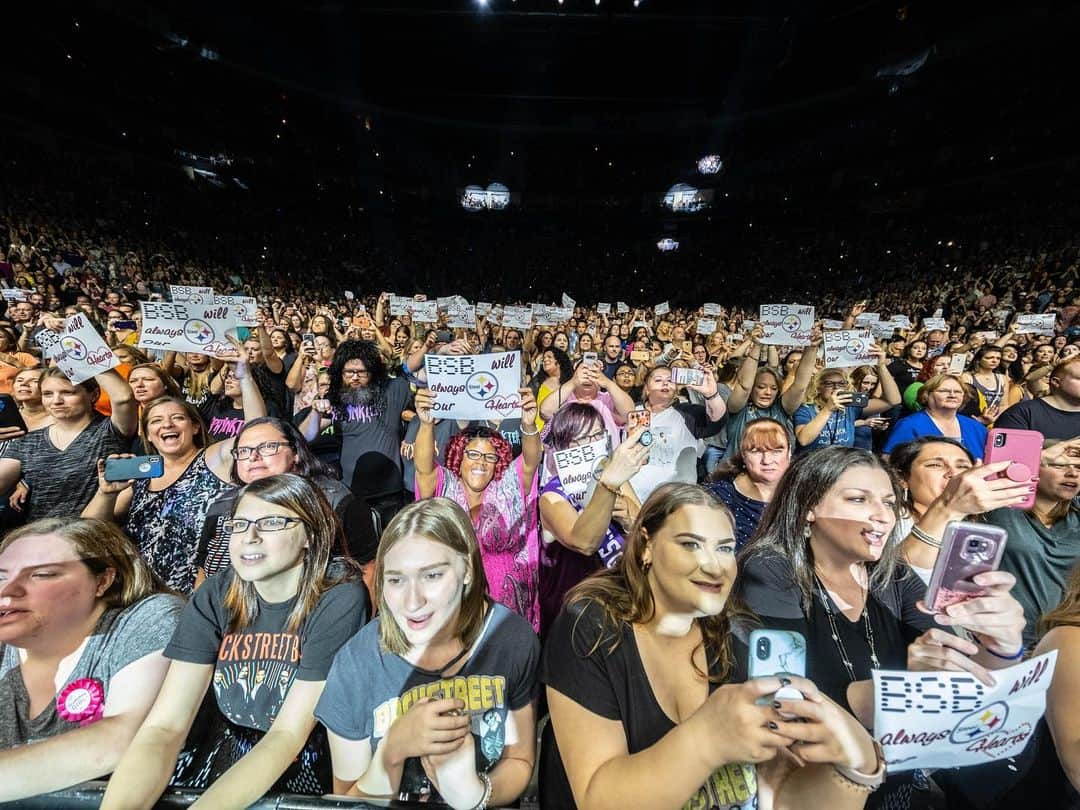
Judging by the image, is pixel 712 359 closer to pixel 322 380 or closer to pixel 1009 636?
pixel 322 380

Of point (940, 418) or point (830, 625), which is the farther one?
point (940, 418)

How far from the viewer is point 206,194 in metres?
21.5

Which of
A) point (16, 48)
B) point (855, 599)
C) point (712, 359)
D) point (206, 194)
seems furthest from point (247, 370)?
point (206, 194)

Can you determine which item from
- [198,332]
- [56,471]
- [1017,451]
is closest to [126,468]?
[56,471]

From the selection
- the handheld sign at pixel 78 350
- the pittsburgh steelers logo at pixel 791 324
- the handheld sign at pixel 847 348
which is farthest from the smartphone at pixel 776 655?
the pittsburgh steelers logo at pixel 791 324

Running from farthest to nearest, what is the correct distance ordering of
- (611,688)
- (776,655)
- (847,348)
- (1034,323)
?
(1034,323) → (847,348) → (611,688) → (776,655)

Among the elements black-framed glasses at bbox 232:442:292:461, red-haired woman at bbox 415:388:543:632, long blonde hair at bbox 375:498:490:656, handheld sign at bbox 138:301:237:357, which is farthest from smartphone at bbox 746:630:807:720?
handheld sign at bbox 138:301:237:357

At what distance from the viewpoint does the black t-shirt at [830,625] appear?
138 centimetres

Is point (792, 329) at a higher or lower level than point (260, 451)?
higher

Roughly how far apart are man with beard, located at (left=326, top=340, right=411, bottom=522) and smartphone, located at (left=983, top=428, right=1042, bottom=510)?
3.20 m

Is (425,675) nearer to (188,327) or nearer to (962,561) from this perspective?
(962,561)

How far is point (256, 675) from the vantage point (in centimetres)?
143

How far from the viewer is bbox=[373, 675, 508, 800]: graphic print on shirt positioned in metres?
1.28

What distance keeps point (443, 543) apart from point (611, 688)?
1.91ft
